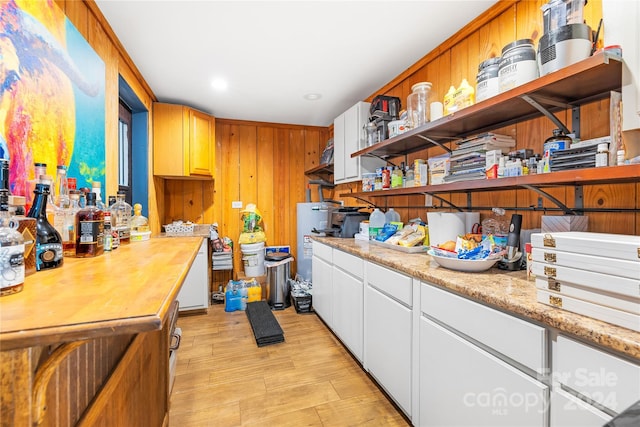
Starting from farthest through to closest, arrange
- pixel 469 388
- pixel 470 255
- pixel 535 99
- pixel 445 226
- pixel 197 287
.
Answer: pixel 197 287 → pixel 445 226 → pixel 470 255 → pixel 535 99 → pixel 469 388

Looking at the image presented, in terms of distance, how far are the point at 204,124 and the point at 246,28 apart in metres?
1.80

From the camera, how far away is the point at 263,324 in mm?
2799

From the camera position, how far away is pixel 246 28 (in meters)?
1.96

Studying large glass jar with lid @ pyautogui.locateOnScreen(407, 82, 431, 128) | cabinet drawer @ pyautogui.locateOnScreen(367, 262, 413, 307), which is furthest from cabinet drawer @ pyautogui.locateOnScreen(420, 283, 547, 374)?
large glass jar with lid @ pyautogui.locateOnScreen(407, 82, 431, 128)

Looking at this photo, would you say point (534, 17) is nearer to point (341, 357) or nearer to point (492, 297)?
point (492, 297)

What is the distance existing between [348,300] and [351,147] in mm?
1543

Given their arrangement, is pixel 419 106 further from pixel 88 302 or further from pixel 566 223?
pixel 88 302

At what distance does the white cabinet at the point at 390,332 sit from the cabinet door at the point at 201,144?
8.00 ft

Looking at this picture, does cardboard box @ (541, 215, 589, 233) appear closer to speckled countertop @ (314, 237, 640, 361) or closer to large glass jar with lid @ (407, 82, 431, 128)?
speckled countertop @ (314, 237, 640, 361)

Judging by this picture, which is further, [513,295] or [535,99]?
[535,99]

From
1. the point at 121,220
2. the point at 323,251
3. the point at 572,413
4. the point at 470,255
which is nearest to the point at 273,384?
the point at 323,251

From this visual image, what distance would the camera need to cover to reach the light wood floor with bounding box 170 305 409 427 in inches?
65.8

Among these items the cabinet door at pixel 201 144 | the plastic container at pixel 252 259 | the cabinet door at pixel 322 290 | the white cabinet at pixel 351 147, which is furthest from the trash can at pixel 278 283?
the cabinet door at pixel 201 144

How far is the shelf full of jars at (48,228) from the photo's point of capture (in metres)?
0.67
